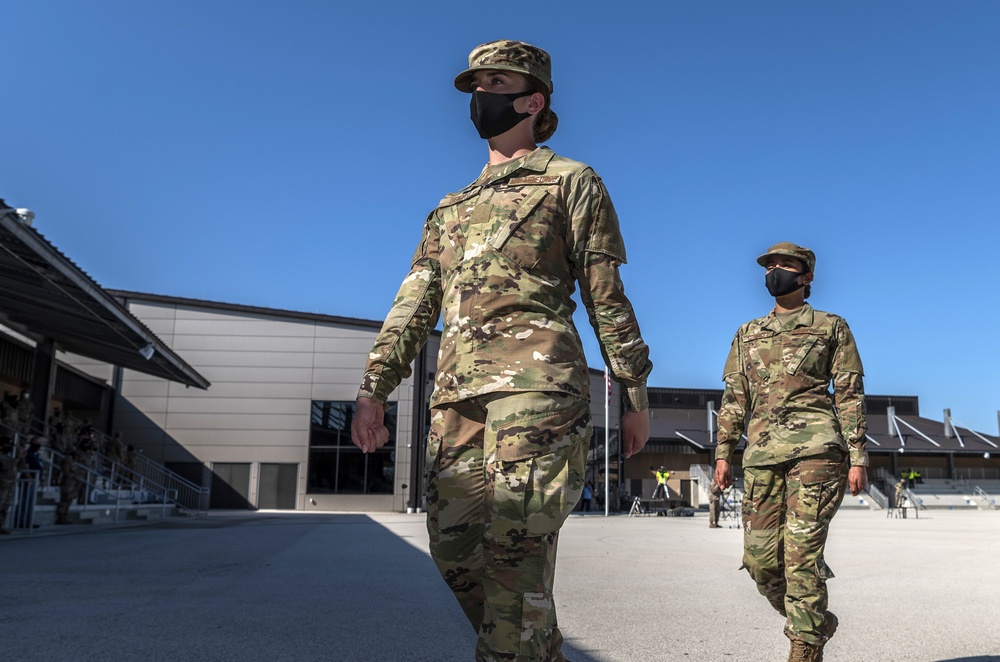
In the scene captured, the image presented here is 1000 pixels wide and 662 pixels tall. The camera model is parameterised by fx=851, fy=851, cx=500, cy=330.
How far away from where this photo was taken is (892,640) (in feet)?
15.3

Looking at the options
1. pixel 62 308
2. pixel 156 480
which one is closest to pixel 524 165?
pixel 62 308

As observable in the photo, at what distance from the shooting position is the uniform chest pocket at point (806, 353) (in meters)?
4.58

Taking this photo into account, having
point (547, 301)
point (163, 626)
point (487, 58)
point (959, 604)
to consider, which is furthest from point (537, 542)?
point (959, 604)

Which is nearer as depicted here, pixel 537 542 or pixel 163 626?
pixel 537 542

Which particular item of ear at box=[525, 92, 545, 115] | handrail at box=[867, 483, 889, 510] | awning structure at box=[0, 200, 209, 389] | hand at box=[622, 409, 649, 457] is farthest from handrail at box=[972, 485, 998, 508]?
ear at box=[525, 92, 545, 115]

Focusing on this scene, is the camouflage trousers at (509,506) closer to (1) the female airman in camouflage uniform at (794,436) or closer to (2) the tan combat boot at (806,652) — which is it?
(2) the tan combat boot at (806,652)

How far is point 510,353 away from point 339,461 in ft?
110

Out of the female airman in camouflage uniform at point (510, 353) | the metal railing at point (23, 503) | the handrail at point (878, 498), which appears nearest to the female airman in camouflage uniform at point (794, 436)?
the female airman in camouflage uniform at point (510, 353)

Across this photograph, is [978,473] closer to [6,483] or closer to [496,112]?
[6,483]

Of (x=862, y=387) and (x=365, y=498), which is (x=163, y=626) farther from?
(x=365, y=498)

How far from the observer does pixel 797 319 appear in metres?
4.74

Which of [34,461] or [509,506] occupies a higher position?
[34,461]

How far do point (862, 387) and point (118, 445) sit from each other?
24.6 m

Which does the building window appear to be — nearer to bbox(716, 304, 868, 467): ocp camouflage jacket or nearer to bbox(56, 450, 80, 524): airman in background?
bbox(56, 450, 80, 524): airman in background
